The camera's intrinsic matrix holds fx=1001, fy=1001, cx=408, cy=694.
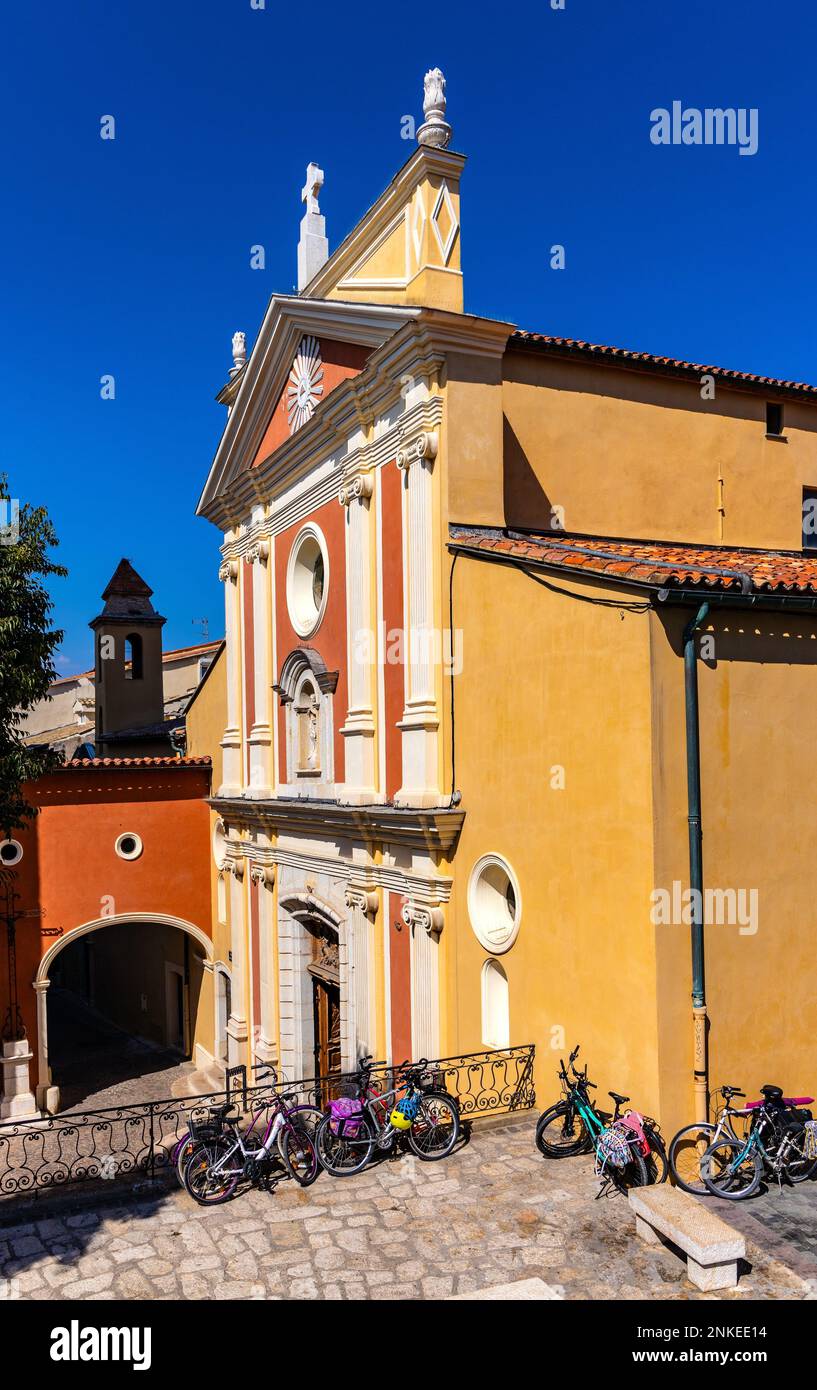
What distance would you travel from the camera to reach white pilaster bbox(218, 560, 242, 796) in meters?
19.0

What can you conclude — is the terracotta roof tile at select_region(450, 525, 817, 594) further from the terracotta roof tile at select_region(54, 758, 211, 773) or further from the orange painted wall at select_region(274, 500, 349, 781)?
the terracotta roof tile at select_region(54, 758, 211, 773)

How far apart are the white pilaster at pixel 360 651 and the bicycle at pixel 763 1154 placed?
21.5 ft

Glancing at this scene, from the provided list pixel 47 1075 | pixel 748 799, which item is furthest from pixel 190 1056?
pixel 748 799

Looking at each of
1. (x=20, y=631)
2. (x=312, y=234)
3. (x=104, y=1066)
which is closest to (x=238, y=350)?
(x=312, y=234)

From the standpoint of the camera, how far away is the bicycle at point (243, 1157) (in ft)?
27.9

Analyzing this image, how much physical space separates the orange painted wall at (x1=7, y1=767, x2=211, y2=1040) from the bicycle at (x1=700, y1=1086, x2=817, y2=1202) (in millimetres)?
13854

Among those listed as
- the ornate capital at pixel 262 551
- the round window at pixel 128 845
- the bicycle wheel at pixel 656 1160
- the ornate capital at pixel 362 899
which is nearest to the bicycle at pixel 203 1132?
the bicycle wheel at pixel 656 1160

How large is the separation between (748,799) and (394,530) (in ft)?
19.9

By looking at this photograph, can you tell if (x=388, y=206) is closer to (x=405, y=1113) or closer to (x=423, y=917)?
(x=423, y=917)

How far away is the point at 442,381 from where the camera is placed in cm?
1140

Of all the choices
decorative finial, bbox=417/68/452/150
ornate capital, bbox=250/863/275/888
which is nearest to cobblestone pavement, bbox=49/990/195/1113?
ornate capital, bbox=250/863/275/888

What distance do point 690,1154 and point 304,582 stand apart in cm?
1107

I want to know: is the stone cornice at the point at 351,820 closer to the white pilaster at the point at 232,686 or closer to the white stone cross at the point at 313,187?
the white pilaster at the point at 232,686

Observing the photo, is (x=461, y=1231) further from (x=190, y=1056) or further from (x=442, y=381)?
(x=190, y=1056)
